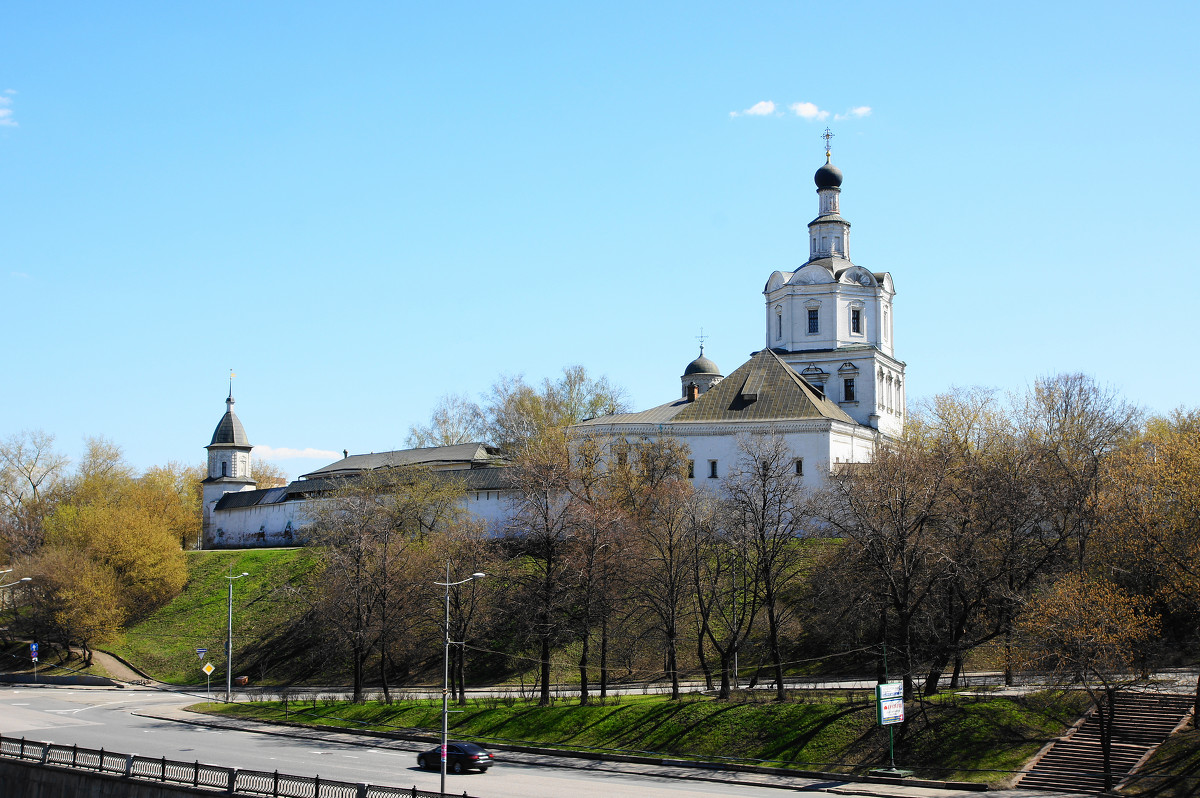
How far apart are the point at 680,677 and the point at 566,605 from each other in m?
6.15

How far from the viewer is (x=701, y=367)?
93875mm

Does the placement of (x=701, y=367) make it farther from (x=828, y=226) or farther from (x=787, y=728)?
(x=787, y=728)

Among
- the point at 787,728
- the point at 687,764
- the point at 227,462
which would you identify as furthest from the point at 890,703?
the point at 227,462

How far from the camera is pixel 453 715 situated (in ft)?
142

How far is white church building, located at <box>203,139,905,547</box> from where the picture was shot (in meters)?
69.4

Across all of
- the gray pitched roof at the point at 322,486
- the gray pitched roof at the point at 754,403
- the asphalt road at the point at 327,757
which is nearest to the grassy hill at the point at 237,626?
the gray pitched roof at the point at 322,486

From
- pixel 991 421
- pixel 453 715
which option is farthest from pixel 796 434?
pixel 453 715

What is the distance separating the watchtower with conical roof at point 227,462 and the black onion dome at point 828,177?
57.6m

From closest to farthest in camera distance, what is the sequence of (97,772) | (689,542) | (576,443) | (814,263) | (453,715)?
1. (97,772)
2. (453,715)
3. (689,542)
4. (576,443)
5. (814,263)

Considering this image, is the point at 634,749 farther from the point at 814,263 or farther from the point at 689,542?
the point at 814,263

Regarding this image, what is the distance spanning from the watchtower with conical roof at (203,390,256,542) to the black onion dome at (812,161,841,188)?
57.6 m

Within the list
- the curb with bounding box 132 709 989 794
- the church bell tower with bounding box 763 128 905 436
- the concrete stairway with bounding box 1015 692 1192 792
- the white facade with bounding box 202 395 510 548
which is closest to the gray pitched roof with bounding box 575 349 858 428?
the church bell tower with bounding box 763 128 905 436

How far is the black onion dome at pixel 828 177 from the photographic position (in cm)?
8612

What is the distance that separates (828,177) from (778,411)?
1014 inches
